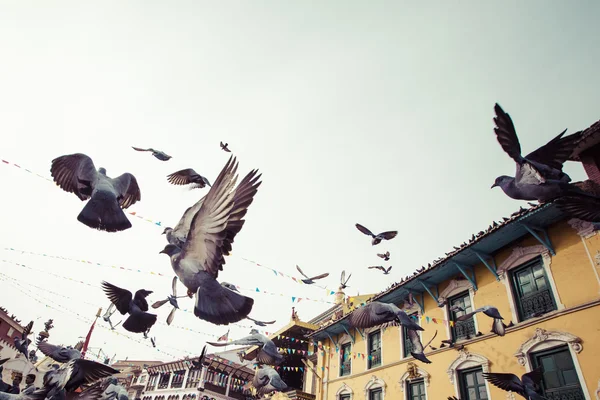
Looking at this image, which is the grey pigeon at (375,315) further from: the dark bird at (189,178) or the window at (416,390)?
the window at (416,390)

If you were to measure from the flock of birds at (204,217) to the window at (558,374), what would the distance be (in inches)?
99.4

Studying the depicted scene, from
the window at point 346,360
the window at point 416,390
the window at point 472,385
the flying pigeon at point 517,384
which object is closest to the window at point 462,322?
the window at point 472,385

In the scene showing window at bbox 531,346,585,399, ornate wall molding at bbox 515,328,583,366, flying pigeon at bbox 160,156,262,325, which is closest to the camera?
flying pigeon at bbox 160,156,262,325

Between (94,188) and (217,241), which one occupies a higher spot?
(94,188)

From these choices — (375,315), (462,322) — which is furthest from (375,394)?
(375,315)

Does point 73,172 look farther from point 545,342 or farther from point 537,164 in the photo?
point 545,342

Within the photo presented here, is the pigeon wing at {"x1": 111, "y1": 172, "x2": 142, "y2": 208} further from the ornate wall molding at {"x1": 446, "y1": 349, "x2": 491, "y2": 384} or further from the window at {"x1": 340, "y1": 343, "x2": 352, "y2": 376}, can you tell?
the window at {"x1": 340, "y1": 343, "x2": 352, "y2": 376}

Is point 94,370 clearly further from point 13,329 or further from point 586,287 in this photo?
point 13,329

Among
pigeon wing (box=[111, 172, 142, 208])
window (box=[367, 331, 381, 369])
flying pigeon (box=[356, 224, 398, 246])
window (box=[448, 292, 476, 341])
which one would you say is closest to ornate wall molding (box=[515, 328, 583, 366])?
window (box=[448, 292, 476, 341])

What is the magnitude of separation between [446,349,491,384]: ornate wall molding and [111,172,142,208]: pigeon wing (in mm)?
10754

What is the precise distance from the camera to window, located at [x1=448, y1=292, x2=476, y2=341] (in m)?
11.4

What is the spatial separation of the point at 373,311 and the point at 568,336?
563 centimetres

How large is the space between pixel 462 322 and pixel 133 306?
1130 cm

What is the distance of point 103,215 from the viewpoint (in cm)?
345
